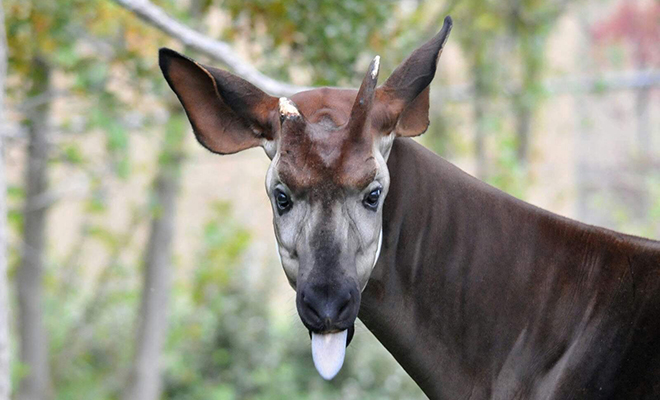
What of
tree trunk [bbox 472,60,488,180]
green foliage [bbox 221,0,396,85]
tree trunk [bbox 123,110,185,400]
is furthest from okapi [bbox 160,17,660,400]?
tree trunk [bbox 472,60,488,180]

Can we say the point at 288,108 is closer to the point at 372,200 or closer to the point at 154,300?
the point at 372,200

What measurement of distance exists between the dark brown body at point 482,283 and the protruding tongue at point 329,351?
34 cm

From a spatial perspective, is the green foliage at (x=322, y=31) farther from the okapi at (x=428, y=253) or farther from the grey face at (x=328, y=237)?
the grey face at (x=328, y=237)

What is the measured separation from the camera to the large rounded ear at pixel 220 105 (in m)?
2.72

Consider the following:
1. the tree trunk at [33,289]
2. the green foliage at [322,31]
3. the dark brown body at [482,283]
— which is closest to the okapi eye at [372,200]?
the dark brown body at [482,283]

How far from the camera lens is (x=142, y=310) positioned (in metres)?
8.70

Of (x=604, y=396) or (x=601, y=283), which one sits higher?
(x=601, y=283)

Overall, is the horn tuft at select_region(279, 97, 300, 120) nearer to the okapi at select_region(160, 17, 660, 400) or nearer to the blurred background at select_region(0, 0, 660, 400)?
the okapi at select_region(160, 17, 660, 400)

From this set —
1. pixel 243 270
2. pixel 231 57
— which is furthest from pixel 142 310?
pixel 231 57

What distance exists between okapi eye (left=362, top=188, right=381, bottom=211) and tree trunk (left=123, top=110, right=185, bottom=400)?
5.91m

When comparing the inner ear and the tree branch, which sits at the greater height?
the inner ear

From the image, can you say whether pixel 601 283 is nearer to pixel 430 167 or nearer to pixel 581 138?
pixel 430 167

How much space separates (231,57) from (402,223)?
1.92 m

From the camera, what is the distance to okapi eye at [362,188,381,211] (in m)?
2.52
